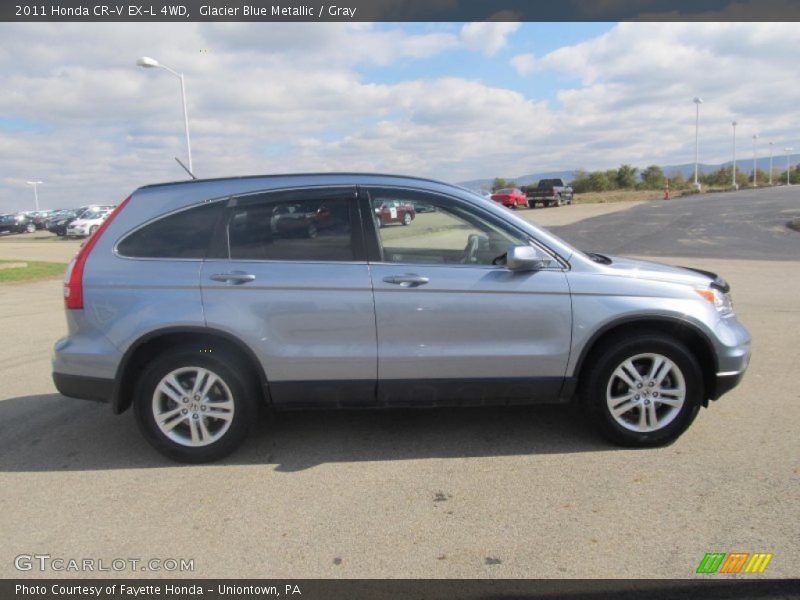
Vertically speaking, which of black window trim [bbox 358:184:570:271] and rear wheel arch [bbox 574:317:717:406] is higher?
black window trim [bbox 358:184:570:271]

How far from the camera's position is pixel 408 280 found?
3.91m

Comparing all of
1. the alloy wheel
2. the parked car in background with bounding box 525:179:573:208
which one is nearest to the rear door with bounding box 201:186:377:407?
the alloy wheel

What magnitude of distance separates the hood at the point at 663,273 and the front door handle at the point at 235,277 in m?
2.39

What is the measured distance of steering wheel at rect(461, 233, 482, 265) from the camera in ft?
13.5

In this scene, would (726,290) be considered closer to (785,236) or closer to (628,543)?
(628,543)

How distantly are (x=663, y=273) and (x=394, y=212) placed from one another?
192cm

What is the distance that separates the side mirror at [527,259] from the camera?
386 cm

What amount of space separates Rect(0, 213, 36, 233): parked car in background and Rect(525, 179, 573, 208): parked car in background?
39.6 m

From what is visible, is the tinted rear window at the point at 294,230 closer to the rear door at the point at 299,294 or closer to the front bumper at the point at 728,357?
the rear door at the point at 299,294

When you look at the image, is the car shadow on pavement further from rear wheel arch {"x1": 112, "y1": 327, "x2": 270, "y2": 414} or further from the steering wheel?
the steering wheel

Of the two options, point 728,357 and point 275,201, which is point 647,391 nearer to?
point 728,357

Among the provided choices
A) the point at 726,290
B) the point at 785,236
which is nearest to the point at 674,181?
the point at 785,236

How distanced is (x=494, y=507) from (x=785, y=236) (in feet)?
62.9

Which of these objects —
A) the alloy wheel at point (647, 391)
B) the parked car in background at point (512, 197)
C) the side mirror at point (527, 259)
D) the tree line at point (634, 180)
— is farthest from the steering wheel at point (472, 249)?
the tree line at point (634, 180)
